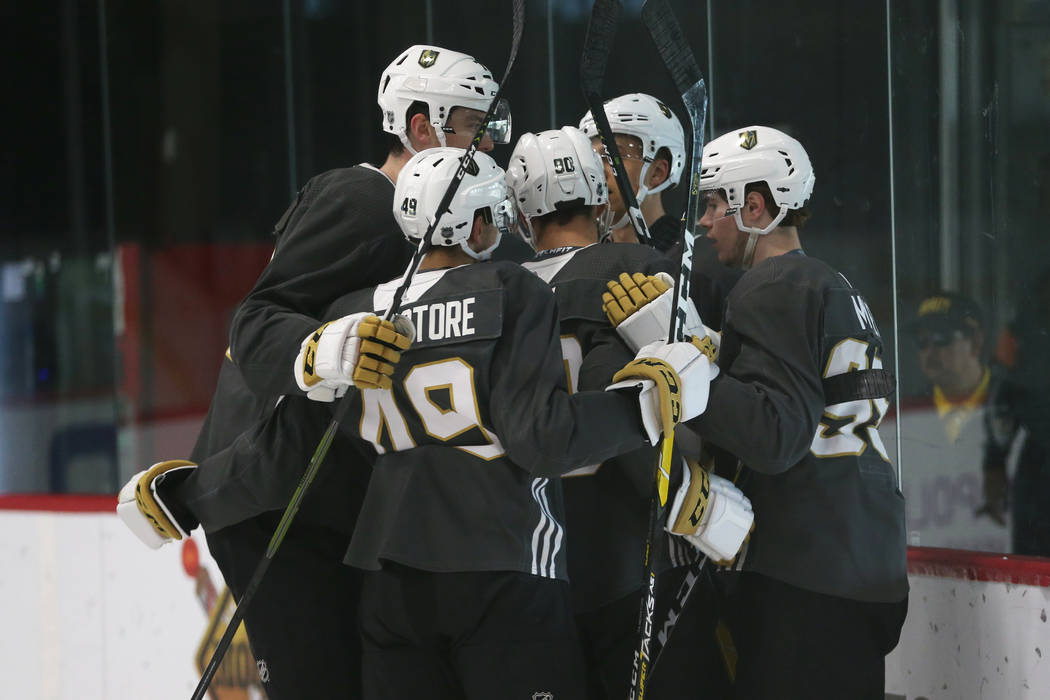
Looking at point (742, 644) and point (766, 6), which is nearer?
point (742, 644)

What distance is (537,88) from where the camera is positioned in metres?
4.50

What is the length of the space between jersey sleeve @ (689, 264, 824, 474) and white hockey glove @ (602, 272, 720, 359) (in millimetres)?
83

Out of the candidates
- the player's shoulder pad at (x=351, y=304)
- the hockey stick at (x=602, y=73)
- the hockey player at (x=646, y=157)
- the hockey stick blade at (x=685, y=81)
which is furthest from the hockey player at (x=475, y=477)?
the hockey player at (x=646, y=157)

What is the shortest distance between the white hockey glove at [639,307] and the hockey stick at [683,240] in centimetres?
2

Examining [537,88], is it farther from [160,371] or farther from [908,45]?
[160,371]

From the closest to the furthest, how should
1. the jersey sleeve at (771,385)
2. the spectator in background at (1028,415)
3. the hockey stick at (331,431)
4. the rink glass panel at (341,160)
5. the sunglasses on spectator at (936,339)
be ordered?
the hockey stick at (331,431) < the jersey sleeve at (771,385) < the spectator in background at (1028,415) < the rink glass panel at (341,160) < the sunglasses on spectator at (936,339)

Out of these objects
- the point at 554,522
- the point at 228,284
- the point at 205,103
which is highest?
the point at 205,103

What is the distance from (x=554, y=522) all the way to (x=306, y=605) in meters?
0.61

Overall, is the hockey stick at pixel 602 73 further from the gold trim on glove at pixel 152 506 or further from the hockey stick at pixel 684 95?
the gold trim on glove at pixel 152 506

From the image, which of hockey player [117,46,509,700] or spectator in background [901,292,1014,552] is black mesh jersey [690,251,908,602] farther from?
spectator in background [901,292,1014,552]

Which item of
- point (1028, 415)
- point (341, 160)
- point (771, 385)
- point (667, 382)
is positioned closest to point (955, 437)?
point (1028, 415)

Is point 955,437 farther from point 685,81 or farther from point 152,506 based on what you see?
point 152,506

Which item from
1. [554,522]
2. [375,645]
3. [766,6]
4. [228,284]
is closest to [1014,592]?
[554,522]

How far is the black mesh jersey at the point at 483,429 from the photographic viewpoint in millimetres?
1889
